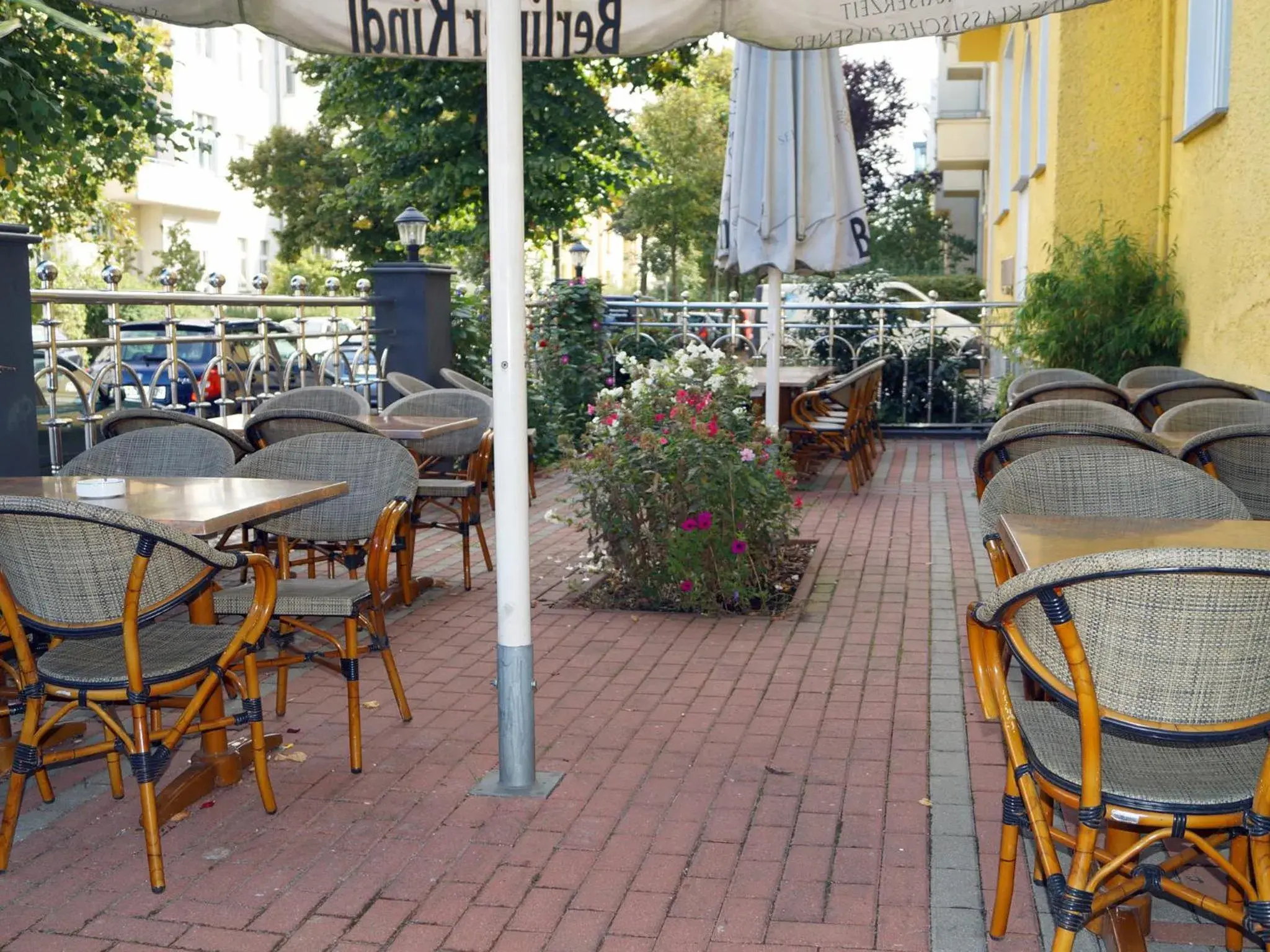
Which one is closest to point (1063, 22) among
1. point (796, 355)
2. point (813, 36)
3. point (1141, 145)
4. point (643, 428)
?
point (1141, 145)

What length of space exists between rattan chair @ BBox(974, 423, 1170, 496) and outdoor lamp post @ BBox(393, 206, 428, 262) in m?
6.52

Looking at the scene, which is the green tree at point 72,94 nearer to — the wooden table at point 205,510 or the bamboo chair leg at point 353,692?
the wooden table at point 205,510

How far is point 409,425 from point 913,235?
2681 centimetres

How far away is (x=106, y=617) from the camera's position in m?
3.22

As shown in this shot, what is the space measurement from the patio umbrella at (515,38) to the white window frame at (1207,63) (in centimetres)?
482

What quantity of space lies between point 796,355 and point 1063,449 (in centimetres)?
997

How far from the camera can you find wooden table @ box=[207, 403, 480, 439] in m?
6.33

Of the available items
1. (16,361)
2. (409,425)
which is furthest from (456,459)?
(16,361)

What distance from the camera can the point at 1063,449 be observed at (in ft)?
12.1

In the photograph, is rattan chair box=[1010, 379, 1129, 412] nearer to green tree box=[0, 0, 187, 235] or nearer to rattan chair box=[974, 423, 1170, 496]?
rattan chair box=[974, 423, 1170, 496]

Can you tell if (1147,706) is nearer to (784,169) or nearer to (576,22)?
(576,22)

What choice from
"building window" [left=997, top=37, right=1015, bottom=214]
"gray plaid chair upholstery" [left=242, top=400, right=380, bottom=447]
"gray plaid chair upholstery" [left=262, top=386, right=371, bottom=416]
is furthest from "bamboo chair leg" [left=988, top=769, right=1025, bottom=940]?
"building window" [left=997, top=37, right=1015, bottom=214]

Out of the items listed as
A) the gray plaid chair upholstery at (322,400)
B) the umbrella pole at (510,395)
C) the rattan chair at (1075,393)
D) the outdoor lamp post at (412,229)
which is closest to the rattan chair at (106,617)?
the umbrella pole at (510,395)

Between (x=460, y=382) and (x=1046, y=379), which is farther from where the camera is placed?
(x=460, y=382)
